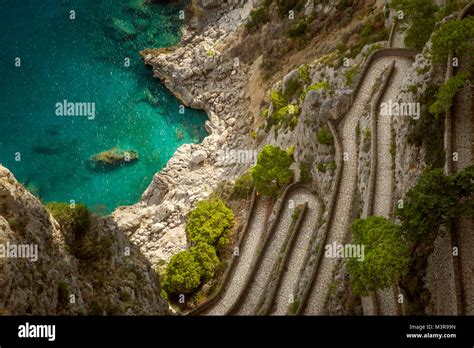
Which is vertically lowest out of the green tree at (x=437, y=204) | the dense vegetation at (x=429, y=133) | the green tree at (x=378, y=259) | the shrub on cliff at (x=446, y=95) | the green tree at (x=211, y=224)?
the green tree at (x=378, y=259)

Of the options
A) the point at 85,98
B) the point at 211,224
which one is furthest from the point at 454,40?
the point at 85,98

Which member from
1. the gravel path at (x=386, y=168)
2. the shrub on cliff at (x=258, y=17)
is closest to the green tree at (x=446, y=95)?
the gravel path at (x=386, y=168)

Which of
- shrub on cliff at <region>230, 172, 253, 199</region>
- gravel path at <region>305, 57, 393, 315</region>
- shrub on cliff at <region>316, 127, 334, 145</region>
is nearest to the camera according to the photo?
gravel path at <region>305, 57, 393, 315</region>

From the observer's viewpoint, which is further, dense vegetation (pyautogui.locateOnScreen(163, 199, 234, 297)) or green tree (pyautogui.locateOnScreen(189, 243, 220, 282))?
green tree (pyautogui.locateOnScreen(189, 243, 220, 282))

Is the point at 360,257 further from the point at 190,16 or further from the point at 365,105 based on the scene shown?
the point at 190,16

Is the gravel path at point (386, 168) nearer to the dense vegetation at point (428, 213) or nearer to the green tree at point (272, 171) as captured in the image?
the dense vegetation at point (428, 213)

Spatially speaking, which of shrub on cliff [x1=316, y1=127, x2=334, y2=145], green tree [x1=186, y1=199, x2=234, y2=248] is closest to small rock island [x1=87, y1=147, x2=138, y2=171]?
green tree [x1=186, y1=199, x2=234, y2=248]

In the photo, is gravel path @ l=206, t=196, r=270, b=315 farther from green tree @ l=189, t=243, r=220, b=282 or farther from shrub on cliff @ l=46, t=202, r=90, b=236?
shrub on cliff @ l=46, t=202, r=90, b=236
